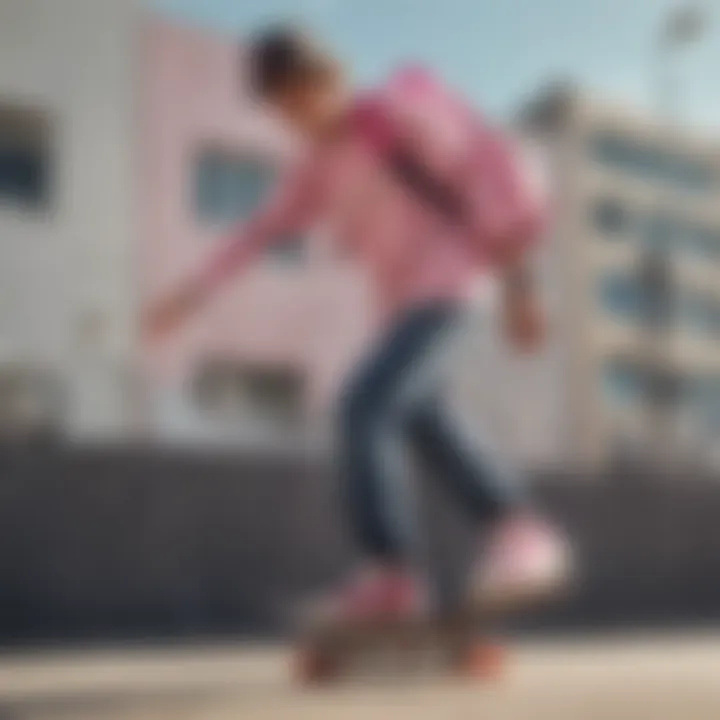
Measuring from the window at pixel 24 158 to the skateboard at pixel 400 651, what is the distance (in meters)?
0.67

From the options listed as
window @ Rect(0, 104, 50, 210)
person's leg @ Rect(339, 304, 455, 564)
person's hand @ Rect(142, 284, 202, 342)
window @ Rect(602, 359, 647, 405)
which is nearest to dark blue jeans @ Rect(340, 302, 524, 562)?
person's leg @ Rect(339, 304, 455, 564)

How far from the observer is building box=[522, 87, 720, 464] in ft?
6.63

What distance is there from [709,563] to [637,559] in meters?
Answer: 0.16

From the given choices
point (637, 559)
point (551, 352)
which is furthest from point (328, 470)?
point (637, 559)

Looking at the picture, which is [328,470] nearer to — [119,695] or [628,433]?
[119,695]

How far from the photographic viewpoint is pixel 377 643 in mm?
1636

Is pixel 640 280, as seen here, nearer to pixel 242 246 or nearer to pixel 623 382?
pixel 623 382

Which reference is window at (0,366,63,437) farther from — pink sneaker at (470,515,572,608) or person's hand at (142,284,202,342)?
pink sneaker at (470,515,572,608)

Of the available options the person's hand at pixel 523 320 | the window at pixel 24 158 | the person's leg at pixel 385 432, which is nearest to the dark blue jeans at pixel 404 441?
the person's leg at pixel 385 432

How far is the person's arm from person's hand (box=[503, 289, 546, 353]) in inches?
11.4

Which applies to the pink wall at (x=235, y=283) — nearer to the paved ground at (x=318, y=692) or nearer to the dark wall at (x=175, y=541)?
the dark wall at (x=175, y=541)

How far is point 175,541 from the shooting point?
1905 millimetres

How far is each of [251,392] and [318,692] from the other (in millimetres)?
495

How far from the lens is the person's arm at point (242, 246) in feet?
5.77
